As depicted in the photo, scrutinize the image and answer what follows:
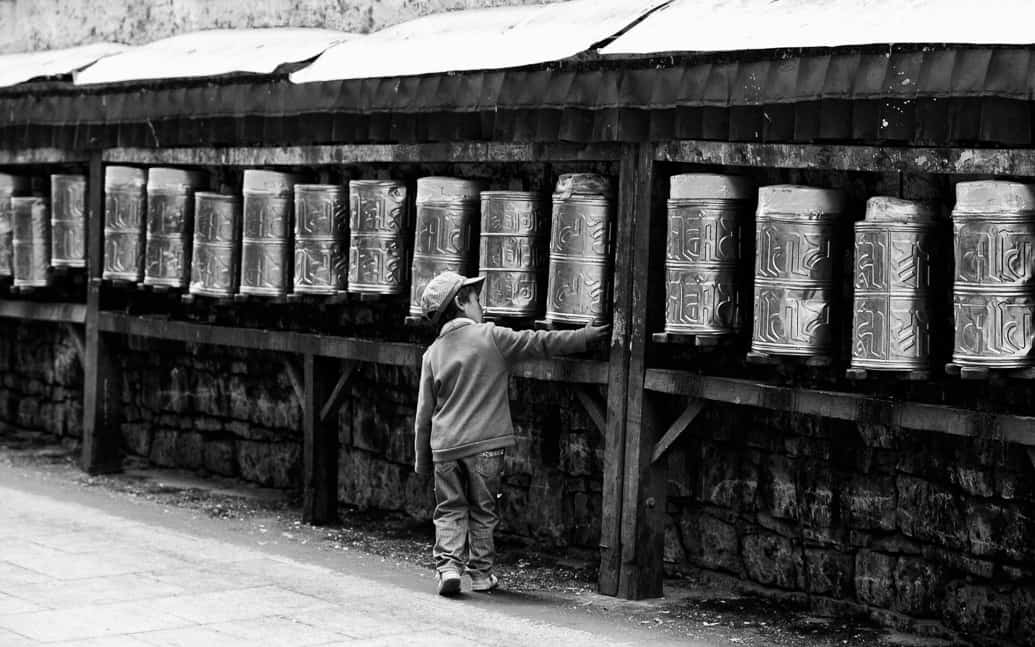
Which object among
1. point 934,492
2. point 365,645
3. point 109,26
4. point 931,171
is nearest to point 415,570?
point 365,645

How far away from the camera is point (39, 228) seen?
12.3 metres

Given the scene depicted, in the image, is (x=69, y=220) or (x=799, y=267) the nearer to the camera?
(x=799, y=267)

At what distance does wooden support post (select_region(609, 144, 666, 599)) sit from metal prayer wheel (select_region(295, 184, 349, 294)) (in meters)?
2.23

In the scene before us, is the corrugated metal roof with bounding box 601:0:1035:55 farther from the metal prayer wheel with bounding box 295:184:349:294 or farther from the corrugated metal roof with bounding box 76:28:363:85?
the corrugated metal roof with bounding box 76:28:363:85

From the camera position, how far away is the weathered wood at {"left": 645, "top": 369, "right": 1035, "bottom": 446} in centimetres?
659

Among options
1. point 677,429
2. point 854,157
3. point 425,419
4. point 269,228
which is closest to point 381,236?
point 269,228

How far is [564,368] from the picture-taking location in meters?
8.41

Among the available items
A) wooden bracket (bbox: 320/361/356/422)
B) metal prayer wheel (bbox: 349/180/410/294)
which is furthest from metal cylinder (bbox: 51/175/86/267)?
metal prayer wheel (bbox: 349/180/410/294)

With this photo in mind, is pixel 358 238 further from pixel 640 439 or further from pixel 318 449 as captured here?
pixel 640 439

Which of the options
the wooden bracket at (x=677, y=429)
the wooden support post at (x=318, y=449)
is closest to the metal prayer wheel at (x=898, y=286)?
the wooden bracket at (x=677, y=429)

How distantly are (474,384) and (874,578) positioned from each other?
193 centimetres

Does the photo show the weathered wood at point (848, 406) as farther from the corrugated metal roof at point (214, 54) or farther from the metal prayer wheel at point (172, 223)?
the metal prayer wheel at point (172, 223)

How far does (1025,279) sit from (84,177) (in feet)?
23.8

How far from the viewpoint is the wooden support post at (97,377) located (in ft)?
39.0
